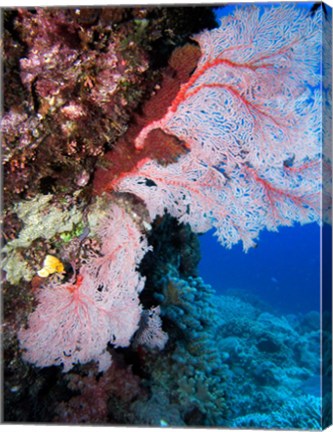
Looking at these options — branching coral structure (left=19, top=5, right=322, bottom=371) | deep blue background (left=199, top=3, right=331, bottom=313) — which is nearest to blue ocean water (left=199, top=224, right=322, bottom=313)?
deep blue background (left=199, top=3, right=331, bottom=313)

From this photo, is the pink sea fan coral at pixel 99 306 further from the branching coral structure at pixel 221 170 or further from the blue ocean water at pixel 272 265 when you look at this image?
the blue ocean water at pixel 272 265

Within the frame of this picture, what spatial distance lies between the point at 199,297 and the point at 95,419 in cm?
194

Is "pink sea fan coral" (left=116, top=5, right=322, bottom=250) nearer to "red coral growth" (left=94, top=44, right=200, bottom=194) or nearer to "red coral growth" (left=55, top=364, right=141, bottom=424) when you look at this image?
"red coral growth" (left=94, top=44, right=200, bottom=194)

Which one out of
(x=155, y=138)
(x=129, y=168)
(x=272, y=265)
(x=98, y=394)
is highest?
(x=272, y=265)

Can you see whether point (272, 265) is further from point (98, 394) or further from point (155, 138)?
point (155, 138)

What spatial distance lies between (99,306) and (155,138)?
1484mm

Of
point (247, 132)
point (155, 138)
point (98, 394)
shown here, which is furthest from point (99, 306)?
point (247, 132)

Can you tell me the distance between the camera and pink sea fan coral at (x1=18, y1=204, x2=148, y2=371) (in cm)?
286

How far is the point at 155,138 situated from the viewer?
257 cm

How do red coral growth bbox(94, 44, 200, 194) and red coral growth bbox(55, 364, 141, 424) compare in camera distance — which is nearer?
red coral growth bbox(94, 44, 200, 194)

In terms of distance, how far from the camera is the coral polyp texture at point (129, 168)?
212 centimetres

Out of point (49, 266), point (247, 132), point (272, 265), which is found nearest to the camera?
point (247, 132)

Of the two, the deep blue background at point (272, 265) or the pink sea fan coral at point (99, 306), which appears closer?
the pink sea fan coral at point (99, 306)

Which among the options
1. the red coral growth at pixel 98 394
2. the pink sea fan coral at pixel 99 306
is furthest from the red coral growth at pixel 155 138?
the red coral growth at pixel 98 394
